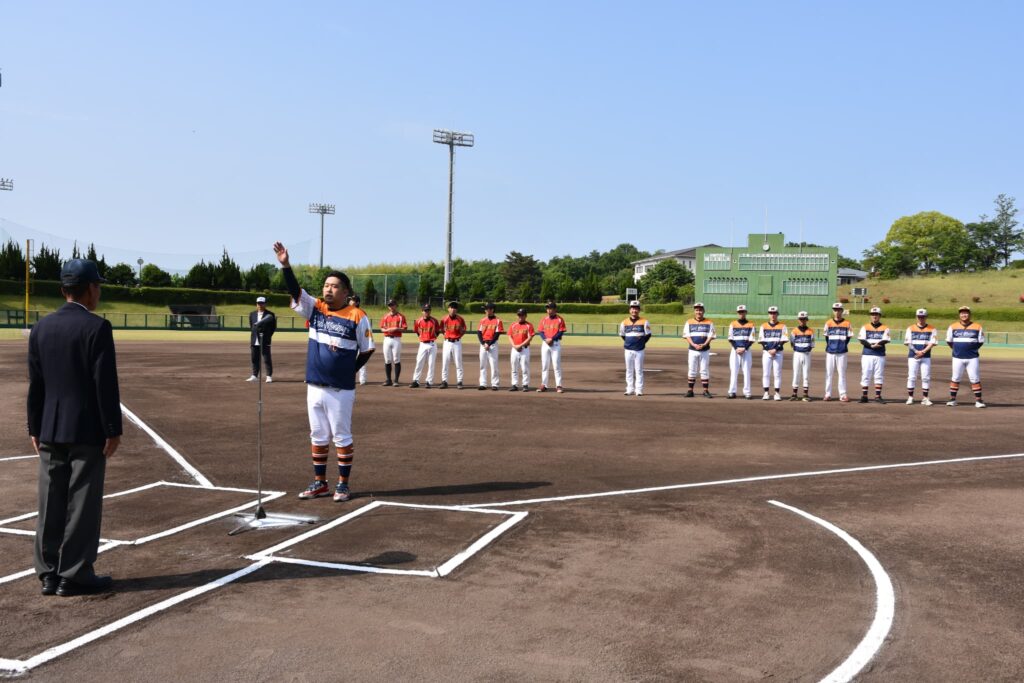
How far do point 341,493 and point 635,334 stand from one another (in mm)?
12967

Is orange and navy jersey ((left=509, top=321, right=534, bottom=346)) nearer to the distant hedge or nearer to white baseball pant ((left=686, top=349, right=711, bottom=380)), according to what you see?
white baseball pant ((left=686, top=349, right=711, bottom=380))

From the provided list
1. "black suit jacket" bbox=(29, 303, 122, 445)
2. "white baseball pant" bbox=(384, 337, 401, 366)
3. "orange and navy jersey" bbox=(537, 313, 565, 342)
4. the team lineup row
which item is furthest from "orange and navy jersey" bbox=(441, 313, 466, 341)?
"black suit jacket" bbox=(29, 303, 122, 445)

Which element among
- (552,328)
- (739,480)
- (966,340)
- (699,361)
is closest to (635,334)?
(699,361)

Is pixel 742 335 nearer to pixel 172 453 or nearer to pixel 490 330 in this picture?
pixel 490 330

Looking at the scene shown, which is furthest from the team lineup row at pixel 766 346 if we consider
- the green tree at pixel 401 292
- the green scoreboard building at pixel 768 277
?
the green tree at pixel 401 292

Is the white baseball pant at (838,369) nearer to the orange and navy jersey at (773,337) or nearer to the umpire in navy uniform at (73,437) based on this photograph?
the orange and navy jersey at (773,337)

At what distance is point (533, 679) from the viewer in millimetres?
4168

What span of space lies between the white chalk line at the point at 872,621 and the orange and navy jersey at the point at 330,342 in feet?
16.3

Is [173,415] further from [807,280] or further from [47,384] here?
[807,280]

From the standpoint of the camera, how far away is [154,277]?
82.6 metres

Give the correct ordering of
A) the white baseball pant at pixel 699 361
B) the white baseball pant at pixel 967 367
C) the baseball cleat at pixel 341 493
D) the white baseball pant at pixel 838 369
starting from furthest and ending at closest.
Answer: the white baseball pant at pixel 699 361, the white baseball pant at pixel 838 369, the white baseball pant at pixel 967 367, the baseball cleat at pixel 341 493

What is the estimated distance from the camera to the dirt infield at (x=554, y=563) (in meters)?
4.44

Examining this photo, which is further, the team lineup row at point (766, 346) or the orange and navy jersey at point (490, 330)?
the orange and navy jersey at point (490, 330)

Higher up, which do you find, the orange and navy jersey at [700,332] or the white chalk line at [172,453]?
the orange and navy jersey at [700,332]
